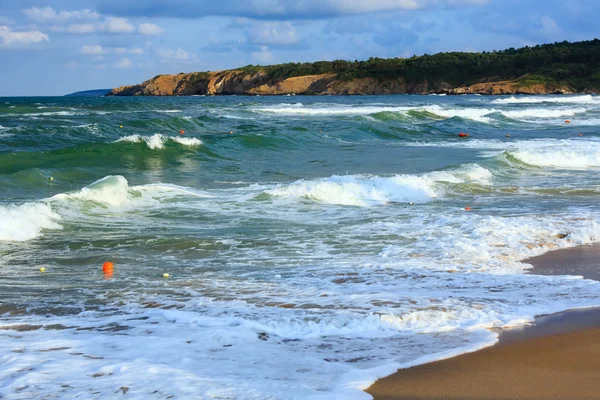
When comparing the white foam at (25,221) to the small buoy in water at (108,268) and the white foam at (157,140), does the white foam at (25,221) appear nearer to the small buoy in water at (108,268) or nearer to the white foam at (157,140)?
the small buoy in water at (108,268)

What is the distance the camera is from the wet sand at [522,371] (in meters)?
4.27

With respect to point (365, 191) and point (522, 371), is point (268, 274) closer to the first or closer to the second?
point (522, 371)

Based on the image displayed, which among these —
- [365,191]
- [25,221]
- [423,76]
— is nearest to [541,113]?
[365,191]

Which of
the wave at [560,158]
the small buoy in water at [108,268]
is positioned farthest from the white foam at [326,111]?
the small buoy in water at [108,268]

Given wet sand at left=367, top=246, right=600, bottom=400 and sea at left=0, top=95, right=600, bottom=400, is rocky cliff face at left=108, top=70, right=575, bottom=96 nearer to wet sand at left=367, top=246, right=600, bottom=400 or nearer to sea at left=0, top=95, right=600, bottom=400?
sea at left=0, top=95, right=600, bottom=400

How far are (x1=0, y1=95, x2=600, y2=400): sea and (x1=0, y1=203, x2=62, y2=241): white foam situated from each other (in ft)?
0.10

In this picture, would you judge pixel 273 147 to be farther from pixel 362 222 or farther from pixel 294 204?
pixel 362 222

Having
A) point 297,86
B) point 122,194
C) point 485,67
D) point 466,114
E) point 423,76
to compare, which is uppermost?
point 485,67

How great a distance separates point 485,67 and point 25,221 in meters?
109

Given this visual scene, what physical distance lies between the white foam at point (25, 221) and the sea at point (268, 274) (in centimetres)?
3

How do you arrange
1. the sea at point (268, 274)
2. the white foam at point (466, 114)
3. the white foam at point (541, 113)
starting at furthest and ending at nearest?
the white foam at point (541, 113) < the white foam at point (466, 114) < the sea at point (268, 274)

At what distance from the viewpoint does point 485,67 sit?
11181 centimetres

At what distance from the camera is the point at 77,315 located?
6074 millimetres

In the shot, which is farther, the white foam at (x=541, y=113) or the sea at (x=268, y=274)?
the white foam at (x=541, y=113)
